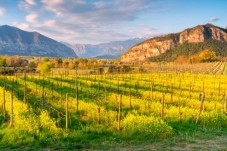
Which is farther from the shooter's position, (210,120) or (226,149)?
(210,120)

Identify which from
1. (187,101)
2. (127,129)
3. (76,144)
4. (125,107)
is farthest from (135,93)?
(76,144)

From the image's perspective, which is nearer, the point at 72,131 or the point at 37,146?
the point at 37,146

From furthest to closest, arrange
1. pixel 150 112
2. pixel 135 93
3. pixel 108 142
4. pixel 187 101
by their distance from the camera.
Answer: pixel 135 93 → pixel 187 101 → pixel 150 112 → pixel 108 142

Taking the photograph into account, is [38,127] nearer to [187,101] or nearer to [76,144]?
[76,144]

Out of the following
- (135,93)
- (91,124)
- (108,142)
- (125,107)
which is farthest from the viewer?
(135,93)

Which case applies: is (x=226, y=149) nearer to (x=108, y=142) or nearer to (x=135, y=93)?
(x=108, y=142)

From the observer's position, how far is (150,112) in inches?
995

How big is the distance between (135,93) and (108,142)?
2206 cm

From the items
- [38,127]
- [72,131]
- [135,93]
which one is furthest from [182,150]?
[135,93]

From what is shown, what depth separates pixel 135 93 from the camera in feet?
125

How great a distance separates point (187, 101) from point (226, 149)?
1614cm

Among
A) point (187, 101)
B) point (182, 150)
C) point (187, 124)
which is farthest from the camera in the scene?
point (187, 101)

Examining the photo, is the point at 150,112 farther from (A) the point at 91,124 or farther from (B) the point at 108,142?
(B) the point at 108,142

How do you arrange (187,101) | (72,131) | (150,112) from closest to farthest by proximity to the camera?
(72,131)
(150,112)
(187,101)
